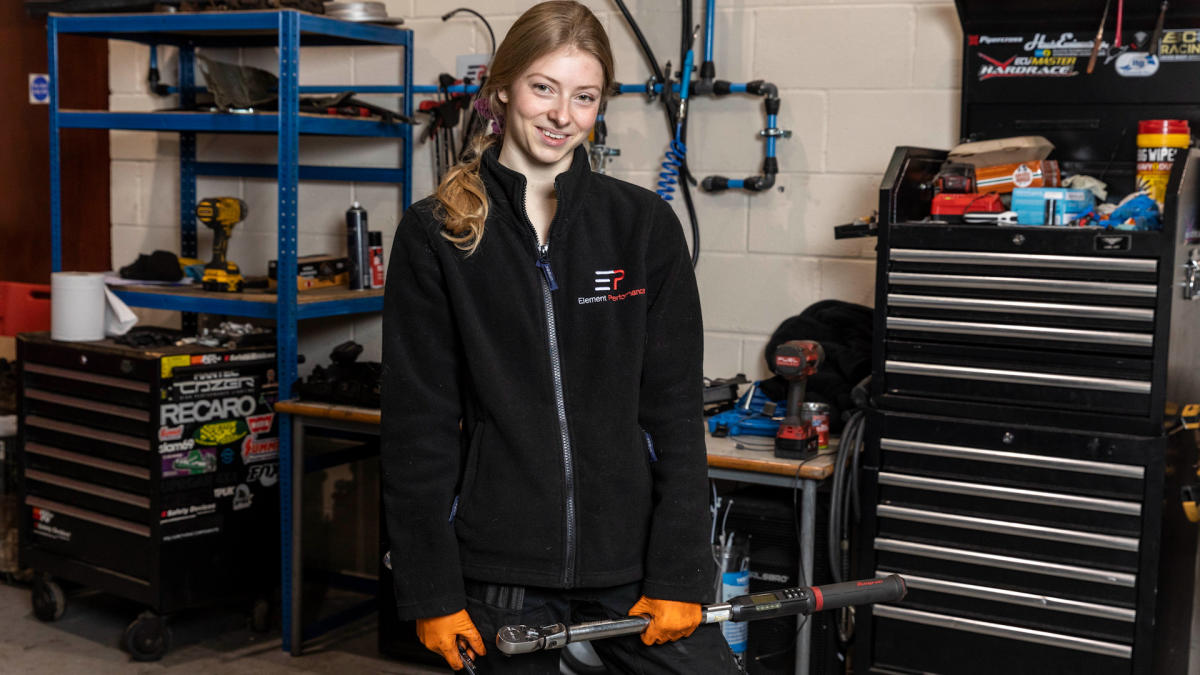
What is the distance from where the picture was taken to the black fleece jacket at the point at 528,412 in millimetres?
1556

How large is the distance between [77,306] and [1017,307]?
2256mm

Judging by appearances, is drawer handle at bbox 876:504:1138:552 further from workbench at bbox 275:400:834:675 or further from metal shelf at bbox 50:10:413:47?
metal shelf at bbox 50:10:413:47

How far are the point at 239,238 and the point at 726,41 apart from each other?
1.65m

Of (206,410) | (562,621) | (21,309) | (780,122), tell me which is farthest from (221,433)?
(562,621)

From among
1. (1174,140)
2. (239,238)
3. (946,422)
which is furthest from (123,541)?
(1174,140)

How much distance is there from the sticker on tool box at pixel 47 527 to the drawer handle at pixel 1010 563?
211 centimetres

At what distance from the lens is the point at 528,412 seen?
5.10ft

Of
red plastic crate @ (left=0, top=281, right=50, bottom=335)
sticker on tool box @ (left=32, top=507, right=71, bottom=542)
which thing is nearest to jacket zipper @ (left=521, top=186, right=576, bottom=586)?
sticker on tool box @ (left=32, top=507, right=71, bottom=542)

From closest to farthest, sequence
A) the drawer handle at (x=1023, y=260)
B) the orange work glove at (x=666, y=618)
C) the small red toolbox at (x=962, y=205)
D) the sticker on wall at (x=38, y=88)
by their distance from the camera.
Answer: the orange work glove at (x=666, y=618), the drawer handle at (x=1023, y=260), the small red toolbox at (x=962, y=205), the sticker on wall at (x=38, y=88)

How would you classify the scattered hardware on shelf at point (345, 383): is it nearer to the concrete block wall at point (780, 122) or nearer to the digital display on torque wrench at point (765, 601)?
the concrete block wall at point (780, 122)

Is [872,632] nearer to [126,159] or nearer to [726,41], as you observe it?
[726,41]

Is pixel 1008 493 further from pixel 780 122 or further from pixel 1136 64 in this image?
pixel 780 122

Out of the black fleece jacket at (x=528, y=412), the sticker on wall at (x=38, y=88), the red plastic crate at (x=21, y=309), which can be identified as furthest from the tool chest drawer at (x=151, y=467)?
the black fleece jacket at (x=528, y=412)

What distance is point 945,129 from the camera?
107 inches
